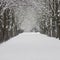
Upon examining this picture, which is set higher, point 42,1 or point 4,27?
point 42,1

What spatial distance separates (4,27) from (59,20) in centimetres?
843

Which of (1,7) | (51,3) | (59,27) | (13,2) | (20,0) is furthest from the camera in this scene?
(51,3)

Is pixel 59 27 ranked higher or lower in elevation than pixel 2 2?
lower

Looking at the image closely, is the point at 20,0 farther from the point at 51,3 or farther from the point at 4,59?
the point at 4,59

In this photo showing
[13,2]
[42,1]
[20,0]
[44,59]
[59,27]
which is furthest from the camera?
[42,1]

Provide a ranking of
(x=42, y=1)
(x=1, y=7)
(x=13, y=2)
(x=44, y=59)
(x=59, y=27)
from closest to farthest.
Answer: (x=44, y=59) < (x=1, y=7) < (x=13, y=2) < (x=59, y=27) < (x=42, y=1)

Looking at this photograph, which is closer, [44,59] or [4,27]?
[44,59]

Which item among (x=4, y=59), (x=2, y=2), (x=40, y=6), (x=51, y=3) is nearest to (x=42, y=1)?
(x=40, y=6)

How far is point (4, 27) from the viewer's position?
103 feet

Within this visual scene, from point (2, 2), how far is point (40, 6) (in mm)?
22025

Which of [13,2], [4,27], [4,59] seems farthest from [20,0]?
[4,59]

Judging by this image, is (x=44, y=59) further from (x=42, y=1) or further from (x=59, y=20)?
(x=42, y=1)

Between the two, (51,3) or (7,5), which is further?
(51,3)

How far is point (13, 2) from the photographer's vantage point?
30.7 metres
